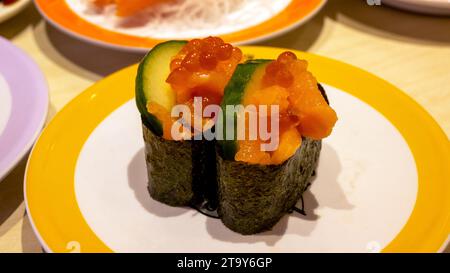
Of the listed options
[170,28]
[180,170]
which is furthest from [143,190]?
[170,28]

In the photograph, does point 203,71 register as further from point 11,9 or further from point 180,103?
point 11,9

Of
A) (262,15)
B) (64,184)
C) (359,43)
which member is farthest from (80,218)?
(359,43)

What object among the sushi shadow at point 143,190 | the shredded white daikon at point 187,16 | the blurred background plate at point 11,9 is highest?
the shredded white daikon at point 187,16

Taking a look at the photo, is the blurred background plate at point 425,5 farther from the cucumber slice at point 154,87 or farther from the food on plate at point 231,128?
the cucumber slice at point 154,87

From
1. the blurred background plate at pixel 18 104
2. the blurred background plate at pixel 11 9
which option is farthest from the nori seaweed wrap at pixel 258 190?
the blurred background plate at pixel 11 9

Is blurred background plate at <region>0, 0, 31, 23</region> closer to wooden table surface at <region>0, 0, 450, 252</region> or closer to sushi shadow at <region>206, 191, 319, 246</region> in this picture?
wooden table surface at <region>0, 0, 450, 252</region>

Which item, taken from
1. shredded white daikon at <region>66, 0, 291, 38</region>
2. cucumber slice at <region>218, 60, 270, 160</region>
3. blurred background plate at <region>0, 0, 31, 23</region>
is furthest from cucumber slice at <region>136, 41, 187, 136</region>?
blurred background plate at <region>0, 0, 31, 23</region>
